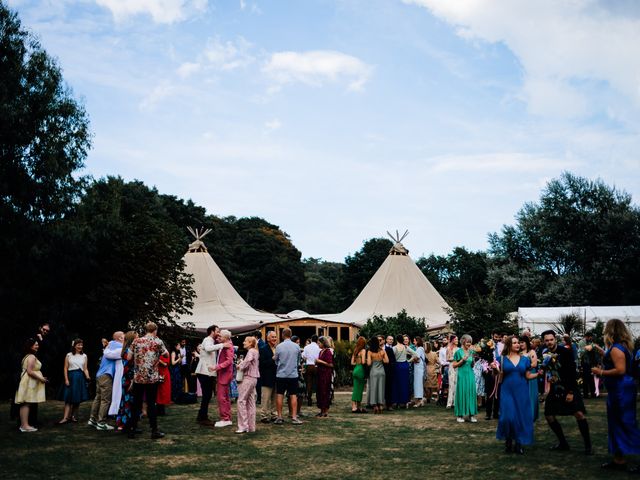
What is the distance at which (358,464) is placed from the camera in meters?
8.43

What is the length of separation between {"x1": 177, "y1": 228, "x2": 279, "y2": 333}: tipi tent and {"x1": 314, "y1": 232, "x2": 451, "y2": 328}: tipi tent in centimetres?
474

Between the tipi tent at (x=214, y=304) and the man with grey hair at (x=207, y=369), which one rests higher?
the tipi tent at (x=214, y=304)

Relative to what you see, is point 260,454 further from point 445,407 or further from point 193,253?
point 193,253

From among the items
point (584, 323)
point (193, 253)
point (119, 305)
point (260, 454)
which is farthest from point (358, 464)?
point (193, 253)

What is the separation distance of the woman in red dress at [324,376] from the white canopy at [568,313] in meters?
14.1

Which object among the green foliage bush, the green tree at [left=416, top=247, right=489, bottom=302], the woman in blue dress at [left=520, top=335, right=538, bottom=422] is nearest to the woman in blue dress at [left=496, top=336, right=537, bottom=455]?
the woman in blue dress at [left=520, top=335, right=538, bottom=422]

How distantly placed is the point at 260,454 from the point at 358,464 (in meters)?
1.49

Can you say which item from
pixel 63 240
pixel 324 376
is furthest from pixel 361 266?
pixel 324 376

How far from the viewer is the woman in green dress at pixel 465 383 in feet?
40.5

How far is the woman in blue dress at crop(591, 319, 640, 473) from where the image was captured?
7508mm

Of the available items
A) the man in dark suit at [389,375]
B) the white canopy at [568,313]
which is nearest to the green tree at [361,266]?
the white canopy at [568,313]

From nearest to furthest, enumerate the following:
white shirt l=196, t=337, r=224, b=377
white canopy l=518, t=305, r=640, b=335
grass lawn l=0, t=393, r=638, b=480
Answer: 1. grass lawn l=0, t=393, r=638, b=480
2. white shirt l=196, t=337, r=224, b=377
3. white canopy l=518, t=305, r=640, b=335

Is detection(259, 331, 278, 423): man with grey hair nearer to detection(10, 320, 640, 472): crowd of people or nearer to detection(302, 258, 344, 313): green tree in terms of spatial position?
detection(10, 320, 640, 472): crowd of people

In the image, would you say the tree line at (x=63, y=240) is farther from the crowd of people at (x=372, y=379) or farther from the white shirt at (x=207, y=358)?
the white shirt at (x=207, y=358)
